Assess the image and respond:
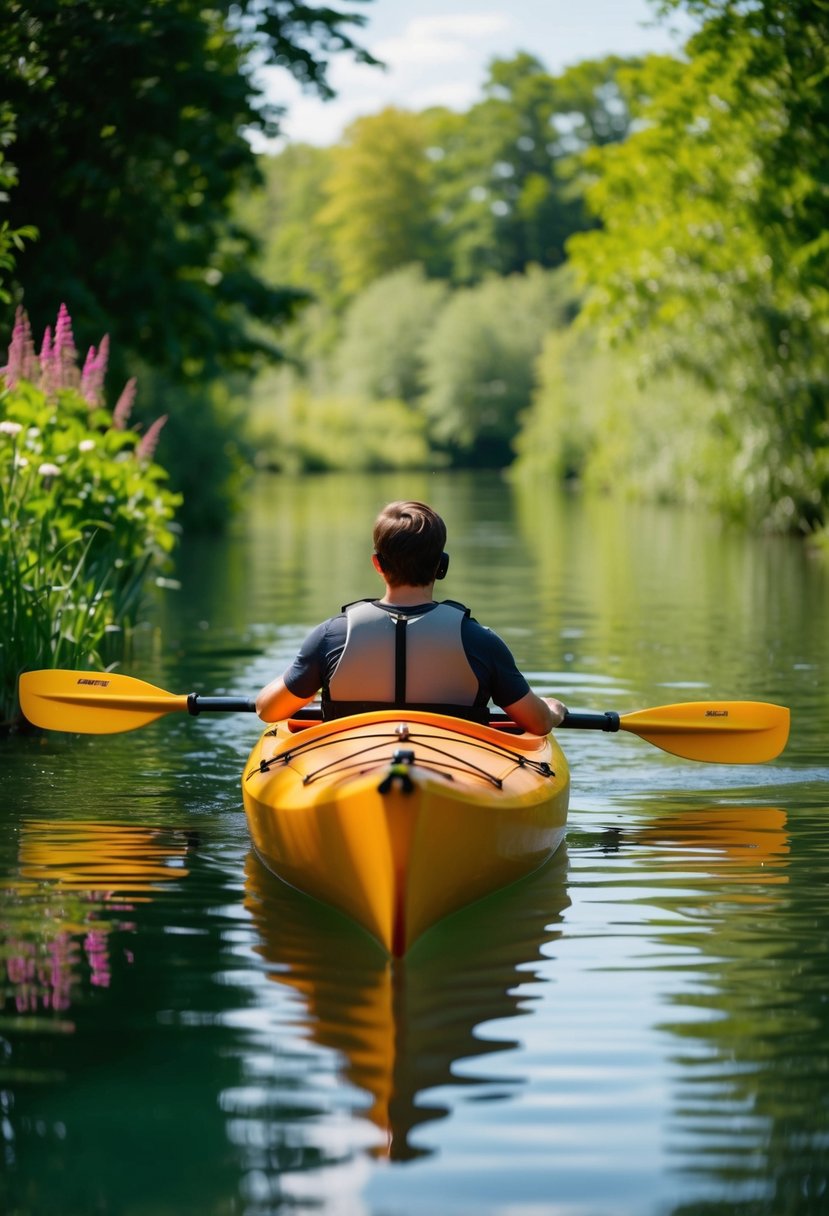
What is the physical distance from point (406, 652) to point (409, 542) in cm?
40

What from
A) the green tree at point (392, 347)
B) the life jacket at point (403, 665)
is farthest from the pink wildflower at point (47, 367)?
the green tree at point (392, 347)

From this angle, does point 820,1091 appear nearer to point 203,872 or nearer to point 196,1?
point 203,872

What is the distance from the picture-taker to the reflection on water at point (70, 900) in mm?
4762

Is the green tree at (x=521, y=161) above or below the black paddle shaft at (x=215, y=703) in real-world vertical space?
above

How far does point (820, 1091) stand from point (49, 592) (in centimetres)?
516

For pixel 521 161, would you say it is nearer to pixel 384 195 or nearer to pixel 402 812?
pixel 384 195

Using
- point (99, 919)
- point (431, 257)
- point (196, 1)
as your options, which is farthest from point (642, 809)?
point (431, 257)

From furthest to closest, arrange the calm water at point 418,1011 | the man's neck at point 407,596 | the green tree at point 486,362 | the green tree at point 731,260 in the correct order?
1. the green tree at point 486,362
2. the green tree at point 731,260
3. the man's neck at point 407,596
4. the calm water at point 418,1011

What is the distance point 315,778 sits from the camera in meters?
5.38

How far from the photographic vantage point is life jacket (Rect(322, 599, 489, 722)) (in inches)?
218

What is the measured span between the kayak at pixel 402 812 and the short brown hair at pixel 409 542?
1.43ft

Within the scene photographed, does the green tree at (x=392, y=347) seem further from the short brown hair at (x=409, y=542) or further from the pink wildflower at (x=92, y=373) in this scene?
the short brown hair at (x=409, y=542)

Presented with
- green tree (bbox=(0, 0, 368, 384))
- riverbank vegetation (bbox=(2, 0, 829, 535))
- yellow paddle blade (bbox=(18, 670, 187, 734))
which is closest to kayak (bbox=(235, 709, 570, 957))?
yellow paddle blade (bbox=(18, 670, 187, 734))

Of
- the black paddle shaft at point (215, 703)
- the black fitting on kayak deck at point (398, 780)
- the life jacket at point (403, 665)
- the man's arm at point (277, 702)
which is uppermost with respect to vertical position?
the life jacket at point (403, 665)
